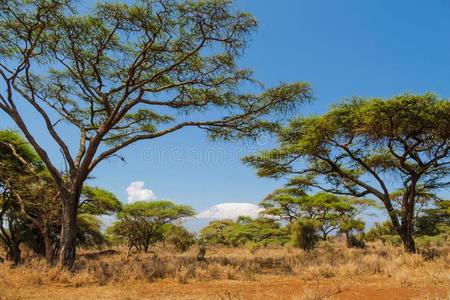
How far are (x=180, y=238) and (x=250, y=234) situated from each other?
591 cm

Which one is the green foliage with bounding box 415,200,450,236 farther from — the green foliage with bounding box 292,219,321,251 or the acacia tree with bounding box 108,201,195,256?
the acacia tree with bounding box 108,201,195,256

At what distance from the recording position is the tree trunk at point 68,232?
1170cm

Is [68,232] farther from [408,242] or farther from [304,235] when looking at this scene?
[304,235]

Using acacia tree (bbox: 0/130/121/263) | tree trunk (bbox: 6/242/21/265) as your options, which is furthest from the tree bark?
tree trunk (bbox: 6/242/21/265)

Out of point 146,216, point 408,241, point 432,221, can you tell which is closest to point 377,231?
point 432,221

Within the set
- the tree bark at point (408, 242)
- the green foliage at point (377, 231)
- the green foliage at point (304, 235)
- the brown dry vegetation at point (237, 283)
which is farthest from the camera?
the green foliage at point (377, 231)

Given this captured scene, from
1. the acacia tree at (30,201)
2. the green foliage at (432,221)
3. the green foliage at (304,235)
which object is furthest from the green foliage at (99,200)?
the green foliage at (432,221)

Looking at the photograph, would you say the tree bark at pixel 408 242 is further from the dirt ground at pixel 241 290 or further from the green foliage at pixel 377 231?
the green foliage at pixel 377 231

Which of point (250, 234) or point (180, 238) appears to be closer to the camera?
point (180, 238)

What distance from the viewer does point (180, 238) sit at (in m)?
31.6

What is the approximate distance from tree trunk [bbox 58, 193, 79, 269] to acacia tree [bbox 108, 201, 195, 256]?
65.3ft

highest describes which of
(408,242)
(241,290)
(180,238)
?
(180,238)

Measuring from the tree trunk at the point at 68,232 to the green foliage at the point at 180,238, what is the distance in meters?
19.8

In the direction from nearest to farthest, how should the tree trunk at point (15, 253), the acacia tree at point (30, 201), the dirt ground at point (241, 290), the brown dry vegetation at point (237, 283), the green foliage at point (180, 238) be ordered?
the dirt ground at point (241, 290), the brown dry vegetation at point (237, 283), the acacia tree at point (30, 201), the tree trunk at point (15, 253), the green foliage at point (180, 238)
